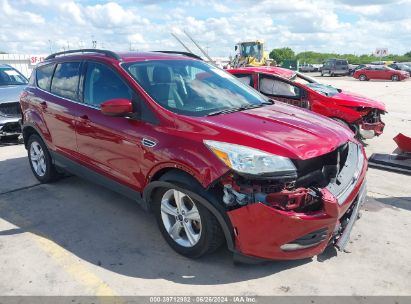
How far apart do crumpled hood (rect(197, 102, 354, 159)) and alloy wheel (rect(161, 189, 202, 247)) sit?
2.24 ft

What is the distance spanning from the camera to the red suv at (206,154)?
9.81 feet

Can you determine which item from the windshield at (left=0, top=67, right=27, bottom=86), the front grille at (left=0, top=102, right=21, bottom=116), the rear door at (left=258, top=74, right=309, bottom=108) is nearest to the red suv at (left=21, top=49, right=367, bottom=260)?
the rear door at (left=258, top=74, right=309, bottom=108)

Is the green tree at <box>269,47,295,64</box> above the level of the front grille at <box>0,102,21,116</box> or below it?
below

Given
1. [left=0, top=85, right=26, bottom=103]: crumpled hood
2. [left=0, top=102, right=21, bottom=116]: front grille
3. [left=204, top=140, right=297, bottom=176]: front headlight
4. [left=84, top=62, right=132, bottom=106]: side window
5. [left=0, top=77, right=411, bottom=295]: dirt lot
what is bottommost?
[left=0, top=77, right=411, bottom=295]: dirt lot

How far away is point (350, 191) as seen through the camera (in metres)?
3.31

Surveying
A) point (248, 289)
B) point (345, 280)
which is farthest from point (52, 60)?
point (345, 280)

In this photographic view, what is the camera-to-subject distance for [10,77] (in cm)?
938

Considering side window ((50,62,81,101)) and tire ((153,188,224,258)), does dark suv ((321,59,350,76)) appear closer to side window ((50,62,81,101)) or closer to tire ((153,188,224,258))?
side window ((50,62,81,101))

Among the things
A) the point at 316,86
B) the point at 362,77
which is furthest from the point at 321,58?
the point at 316,86

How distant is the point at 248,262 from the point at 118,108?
181cm

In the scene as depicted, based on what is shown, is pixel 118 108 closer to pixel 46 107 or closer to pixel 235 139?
pixel 235 139

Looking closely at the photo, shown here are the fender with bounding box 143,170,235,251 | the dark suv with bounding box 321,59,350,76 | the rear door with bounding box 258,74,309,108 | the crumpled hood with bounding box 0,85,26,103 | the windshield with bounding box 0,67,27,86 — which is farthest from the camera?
the dark suv with bounding box 321,59,350,76

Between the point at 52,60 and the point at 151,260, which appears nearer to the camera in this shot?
the point at 151,260

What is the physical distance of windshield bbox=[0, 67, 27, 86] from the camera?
30.2 ft
